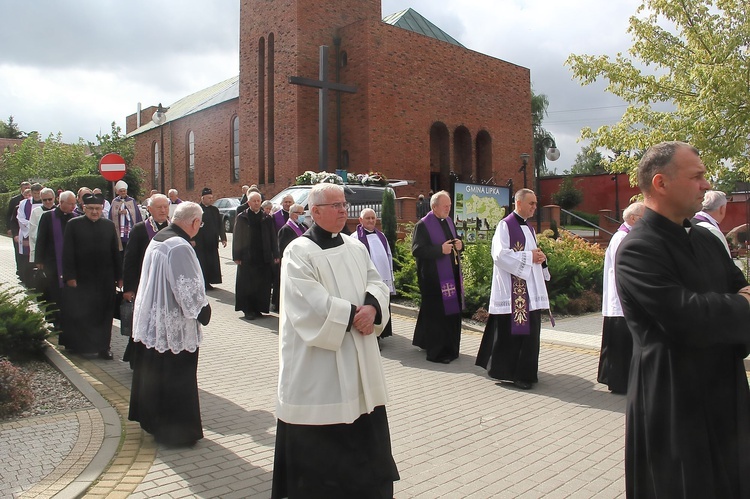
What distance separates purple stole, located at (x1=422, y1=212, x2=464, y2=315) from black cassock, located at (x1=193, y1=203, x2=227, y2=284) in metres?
6.30

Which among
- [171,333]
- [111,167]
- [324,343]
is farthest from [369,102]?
[324,343]

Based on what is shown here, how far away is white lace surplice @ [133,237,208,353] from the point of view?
5.07 metres

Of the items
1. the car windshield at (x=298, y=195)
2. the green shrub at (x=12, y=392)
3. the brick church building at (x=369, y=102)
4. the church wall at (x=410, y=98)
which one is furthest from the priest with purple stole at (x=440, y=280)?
the church wall at (x=410, y=98)

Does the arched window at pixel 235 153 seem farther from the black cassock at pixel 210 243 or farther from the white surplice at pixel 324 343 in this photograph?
the white surplice at pixel 324 343

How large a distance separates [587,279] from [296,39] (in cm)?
1890

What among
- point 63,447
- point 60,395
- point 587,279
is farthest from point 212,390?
point 587,279

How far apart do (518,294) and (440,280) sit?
1569mm

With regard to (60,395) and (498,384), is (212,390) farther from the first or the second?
(498,384)

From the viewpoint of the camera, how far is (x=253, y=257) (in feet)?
37.2

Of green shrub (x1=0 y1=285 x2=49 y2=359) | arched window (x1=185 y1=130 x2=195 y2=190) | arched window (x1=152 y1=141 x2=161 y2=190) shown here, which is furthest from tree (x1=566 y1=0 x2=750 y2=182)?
arched window (x1=152 y1=141 x2=161 y2=190)

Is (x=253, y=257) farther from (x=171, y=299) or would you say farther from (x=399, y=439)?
(x=399, y=439)

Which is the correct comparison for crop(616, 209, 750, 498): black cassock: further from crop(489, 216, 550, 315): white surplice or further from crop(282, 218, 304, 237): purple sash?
crop(282, 218, 304, 237): purple sash

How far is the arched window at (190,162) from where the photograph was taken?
1575 inches

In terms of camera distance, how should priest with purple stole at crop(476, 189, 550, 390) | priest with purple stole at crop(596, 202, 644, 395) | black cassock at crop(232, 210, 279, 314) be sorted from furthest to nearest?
black cassock at crop(232, 210, 279, 314) → priest with purple stole at crop(476, 189, 550, 390) → priest with purple stole at crop(596, 202, 644, 395)
